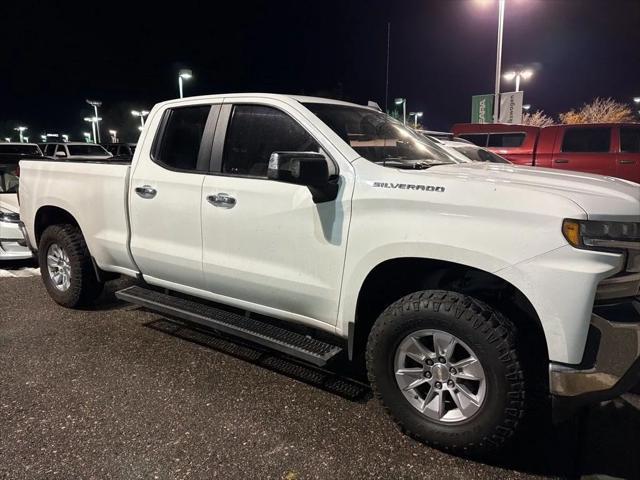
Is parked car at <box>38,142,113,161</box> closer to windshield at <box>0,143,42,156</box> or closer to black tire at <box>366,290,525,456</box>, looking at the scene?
windshield at <box>0,143,42,156</box>

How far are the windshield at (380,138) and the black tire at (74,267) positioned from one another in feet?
8.75

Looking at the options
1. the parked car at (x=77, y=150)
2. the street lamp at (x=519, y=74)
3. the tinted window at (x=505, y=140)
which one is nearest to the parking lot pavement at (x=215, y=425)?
the tinted window at (x=505, y=140)

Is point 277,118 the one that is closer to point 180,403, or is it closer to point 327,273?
point 327,273

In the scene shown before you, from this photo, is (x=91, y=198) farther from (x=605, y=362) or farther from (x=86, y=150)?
(x=86, y=150)

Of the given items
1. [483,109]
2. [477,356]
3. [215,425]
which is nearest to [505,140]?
[483,109]

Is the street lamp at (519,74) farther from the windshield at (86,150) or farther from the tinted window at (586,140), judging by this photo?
the windshield at (86,150)

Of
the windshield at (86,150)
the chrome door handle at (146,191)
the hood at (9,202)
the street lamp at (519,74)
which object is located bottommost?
the hood at (9,202)

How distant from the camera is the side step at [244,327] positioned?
3178 millimetres

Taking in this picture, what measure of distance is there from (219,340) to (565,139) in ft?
29.2

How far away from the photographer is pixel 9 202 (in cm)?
715

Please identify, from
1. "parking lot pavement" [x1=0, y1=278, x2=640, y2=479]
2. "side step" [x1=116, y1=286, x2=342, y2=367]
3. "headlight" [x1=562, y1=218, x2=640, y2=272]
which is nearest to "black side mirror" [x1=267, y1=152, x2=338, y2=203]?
"side step" [x1=116, y1=286, x2=342, y2=367]

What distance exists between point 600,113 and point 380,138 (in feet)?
113

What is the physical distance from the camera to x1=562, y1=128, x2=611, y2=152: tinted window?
404 inches

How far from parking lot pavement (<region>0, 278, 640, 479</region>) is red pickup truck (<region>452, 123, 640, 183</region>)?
803cm
